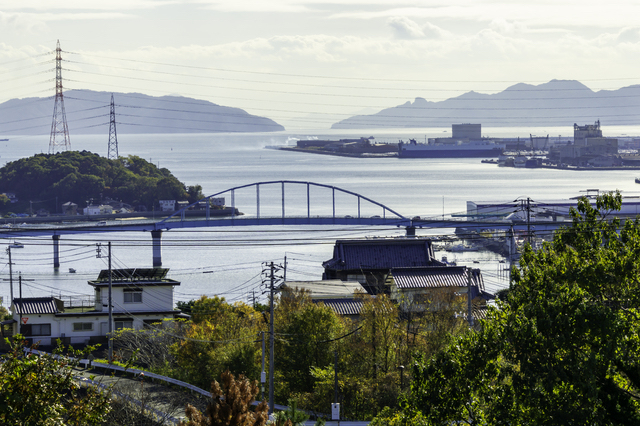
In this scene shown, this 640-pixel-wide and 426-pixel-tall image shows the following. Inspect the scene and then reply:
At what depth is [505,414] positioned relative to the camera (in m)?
4.29

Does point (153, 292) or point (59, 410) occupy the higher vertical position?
point (59, 410)

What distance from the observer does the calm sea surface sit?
2784 cm

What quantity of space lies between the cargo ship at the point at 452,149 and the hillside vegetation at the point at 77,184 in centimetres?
6492

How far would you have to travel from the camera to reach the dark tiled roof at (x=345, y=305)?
499 inches

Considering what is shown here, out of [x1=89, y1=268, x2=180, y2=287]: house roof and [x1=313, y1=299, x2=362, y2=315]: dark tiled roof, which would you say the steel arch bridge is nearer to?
[x1=89, y1=268, x2=180, y2=287]: house roof

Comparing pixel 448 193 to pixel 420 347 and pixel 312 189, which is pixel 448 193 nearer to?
pixel 312 189

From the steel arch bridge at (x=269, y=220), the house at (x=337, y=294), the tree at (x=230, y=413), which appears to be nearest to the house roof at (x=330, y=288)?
the house at (x=337, y=294)

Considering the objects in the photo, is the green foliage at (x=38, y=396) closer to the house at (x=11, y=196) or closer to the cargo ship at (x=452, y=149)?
the house at (x=11, y=196)

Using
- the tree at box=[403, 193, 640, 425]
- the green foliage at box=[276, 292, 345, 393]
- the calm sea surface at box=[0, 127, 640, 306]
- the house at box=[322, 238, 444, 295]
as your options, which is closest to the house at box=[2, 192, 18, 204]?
the calm sea surface at box=[0, 127, 640, 306]

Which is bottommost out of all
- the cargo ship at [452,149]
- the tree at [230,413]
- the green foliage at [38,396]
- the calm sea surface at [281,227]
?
the calm sea surface at [281,227]

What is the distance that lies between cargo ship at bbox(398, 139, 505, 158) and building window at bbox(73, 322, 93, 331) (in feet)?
345

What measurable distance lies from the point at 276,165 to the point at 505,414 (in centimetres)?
9630

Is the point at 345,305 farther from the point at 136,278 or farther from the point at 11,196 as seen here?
the point at 11,196

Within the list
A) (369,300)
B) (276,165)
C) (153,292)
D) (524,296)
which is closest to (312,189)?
(276,165)
